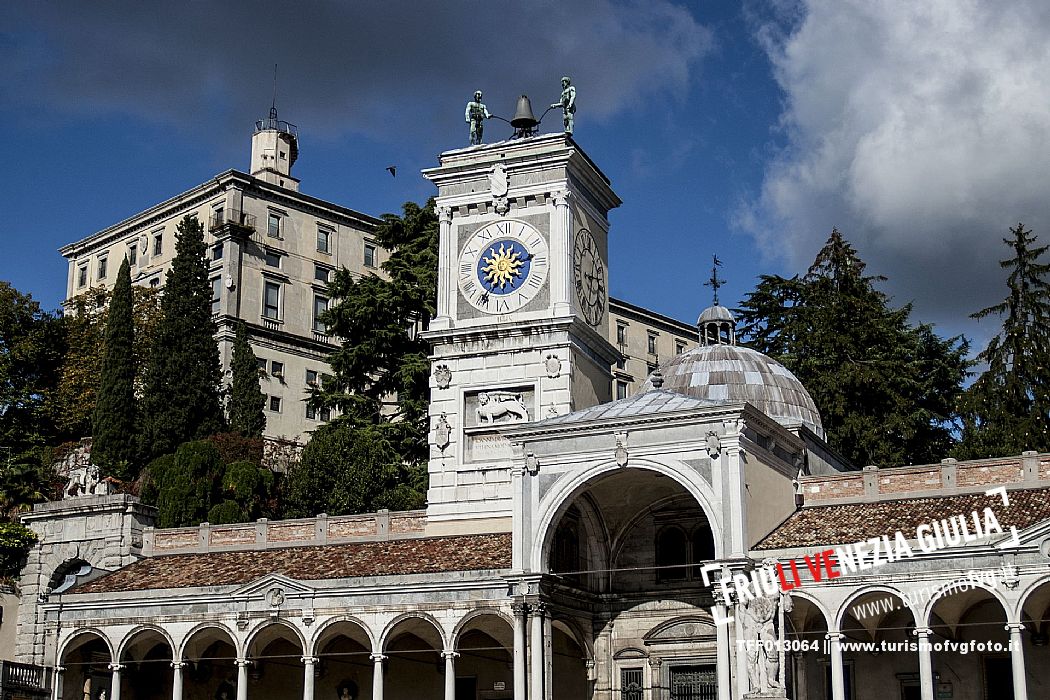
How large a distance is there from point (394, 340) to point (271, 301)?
65.0ft

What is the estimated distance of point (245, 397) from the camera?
58125 mm

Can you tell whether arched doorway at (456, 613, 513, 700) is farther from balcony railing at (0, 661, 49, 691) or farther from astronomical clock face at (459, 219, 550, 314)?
balcony railing at (0, 661, 49, 691)

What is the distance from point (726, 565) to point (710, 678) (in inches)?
225

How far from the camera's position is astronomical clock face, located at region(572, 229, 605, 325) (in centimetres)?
Result: 4106

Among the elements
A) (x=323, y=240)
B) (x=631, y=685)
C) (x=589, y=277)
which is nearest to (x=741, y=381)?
(x=589, y=277)

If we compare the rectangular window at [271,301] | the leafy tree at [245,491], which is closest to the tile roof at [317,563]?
the leafy tree at [245,491]

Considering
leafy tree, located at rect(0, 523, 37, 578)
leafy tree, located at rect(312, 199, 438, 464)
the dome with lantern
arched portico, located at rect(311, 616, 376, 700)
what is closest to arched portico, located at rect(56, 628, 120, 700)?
leafy tree, located at rect(0, 523, 37, 578)

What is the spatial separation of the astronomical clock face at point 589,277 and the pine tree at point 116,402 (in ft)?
66.2

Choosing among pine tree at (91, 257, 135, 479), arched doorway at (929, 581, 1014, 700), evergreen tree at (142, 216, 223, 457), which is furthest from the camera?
evergreen tree at (142, 216, 223, 457)

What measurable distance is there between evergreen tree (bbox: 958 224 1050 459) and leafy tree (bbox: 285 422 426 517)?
18.8 meters

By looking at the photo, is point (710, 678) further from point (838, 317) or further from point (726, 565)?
point (838, 317)

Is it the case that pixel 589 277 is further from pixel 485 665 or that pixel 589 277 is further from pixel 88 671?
pixel 88 671

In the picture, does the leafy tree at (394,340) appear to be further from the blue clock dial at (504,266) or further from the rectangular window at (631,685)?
the rectangular window at (631,685)

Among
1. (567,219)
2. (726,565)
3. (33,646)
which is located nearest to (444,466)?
(567,219)
